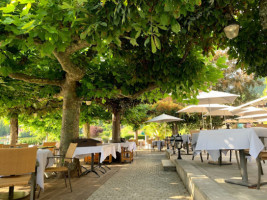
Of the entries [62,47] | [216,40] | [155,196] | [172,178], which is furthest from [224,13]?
[172,178]

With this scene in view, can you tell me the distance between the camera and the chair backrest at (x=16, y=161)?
307 cm

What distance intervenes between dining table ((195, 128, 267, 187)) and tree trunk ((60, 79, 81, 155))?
3.93 meters

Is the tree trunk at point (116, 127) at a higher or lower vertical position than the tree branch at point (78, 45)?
lower

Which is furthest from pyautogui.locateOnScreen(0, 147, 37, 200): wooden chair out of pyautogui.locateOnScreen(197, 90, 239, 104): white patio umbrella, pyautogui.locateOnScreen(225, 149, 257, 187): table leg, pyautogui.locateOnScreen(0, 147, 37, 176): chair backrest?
pyautogui.locateOnScreen(197, 90, 239, 104): white patio umbrella

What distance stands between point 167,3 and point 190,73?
10.9 feet

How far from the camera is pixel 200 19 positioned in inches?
138

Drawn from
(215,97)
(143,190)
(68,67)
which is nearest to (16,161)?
(143,190)

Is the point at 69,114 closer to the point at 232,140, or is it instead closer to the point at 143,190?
the point at 143,190

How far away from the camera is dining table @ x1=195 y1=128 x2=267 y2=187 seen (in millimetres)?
3325

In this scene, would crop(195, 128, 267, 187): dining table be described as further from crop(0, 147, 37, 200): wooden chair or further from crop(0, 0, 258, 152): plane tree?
crop(0, 147, 37, 200): wooden chair

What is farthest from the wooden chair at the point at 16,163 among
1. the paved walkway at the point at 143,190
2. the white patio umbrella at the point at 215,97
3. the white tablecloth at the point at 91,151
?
the white patio umbrella at the point at 215,97

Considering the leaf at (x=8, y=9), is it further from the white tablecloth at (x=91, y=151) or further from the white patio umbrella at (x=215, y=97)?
the white patio umbrella at (x=215, y=97)

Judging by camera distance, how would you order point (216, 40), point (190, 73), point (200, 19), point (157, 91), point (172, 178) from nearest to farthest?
1. point (200, 19)
2. point (216, 40)
3. point (190, 73)
4. point (172, 178)
5. point (157, 91)

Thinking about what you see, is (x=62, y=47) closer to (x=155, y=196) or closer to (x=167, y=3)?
(x=167, y=3)
